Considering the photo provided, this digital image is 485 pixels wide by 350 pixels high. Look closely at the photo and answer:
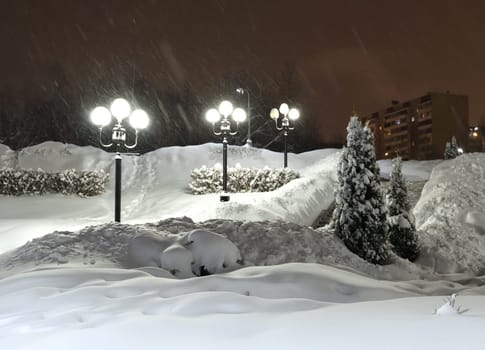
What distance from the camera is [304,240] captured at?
9938 millimetres

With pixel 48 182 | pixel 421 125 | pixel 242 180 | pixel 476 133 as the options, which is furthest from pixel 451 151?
pixel 421 125

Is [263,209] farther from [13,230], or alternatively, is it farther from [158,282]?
[158,282]

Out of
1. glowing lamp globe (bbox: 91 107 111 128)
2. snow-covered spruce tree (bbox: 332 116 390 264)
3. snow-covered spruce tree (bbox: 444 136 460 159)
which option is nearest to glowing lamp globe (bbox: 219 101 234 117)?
glowing lamp globe (bbox: 91 107 111 128)

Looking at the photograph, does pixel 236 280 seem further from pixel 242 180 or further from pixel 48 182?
pixel 48 182

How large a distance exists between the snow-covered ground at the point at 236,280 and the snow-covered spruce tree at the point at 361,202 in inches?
22.0

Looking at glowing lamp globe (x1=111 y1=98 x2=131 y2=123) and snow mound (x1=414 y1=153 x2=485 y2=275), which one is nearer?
glowing lamp globe (x1=111 y1=98 x2=131 y2=123)

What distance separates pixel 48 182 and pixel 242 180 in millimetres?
7463

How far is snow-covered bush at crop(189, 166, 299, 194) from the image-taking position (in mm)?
20016

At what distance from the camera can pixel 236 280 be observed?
605 centimetres

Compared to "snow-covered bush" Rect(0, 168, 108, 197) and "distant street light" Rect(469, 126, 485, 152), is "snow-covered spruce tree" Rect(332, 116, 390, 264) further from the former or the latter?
"distant street light" Rect(469, 126, 485, 152)

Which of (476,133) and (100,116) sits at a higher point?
(476,133)

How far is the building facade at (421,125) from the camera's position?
8912 centimetres

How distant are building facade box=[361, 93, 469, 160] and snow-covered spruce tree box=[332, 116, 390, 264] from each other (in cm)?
6991

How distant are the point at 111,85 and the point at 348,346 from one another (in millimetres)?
49839
